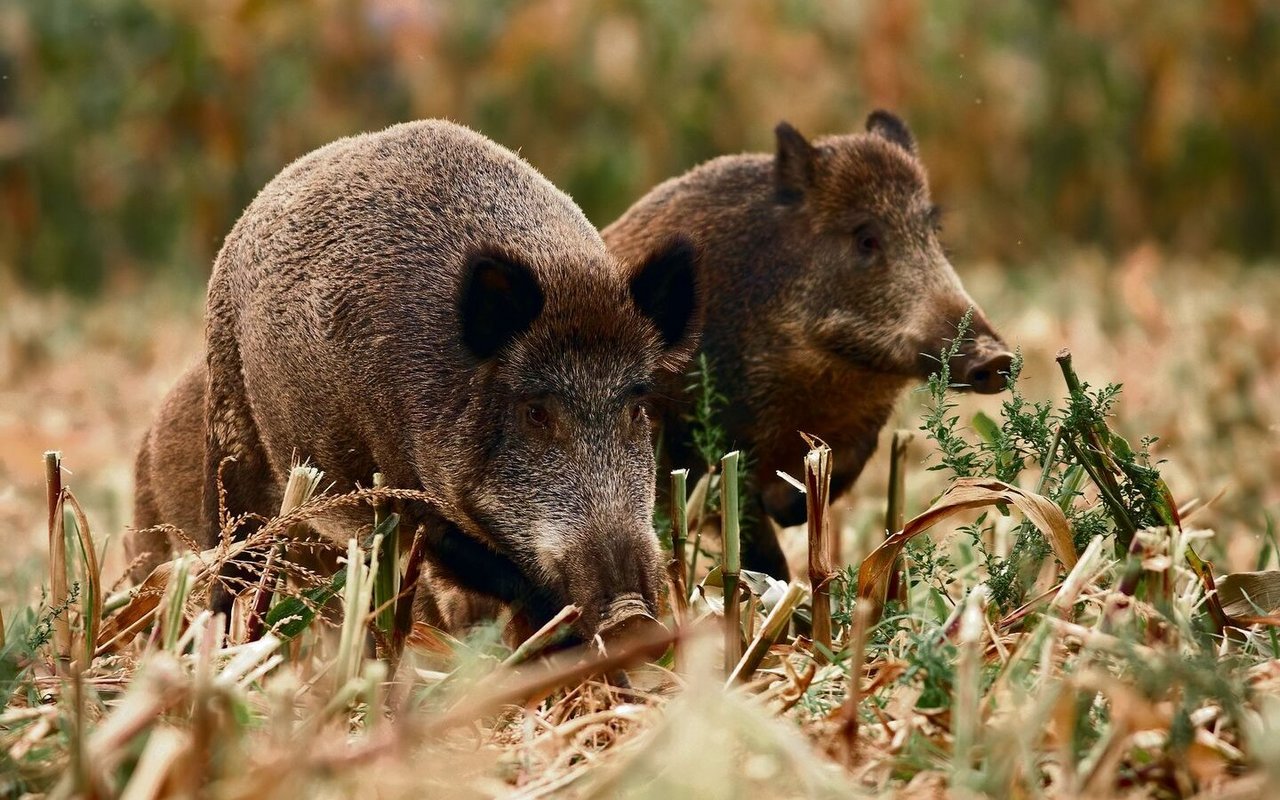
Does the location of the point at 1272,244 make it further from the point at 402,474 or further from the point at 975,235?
the point at 402,474

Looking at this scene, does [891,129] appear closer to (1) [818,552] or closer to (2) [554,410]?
(2) [554,410]

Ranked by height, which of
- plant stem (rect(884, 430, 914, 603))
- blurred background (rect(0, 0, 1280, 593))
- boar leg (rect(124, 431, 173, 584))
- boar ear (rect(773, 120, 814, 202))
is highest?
blurred background (rect(0, 0, 1280, 593))

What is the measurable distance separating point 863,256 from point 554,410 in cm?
193

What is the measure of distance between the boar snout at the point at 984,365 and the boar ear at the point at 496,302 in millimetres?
1511

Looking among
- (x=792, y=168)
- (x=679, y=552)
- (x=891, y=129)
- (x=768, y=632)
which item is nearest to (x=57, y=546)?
(x=679, y=552)

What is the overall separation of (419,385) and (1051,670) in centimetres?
173

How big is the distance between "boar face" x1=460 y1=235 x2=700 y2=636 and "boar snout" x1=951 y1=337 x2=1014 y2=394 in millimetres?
1274

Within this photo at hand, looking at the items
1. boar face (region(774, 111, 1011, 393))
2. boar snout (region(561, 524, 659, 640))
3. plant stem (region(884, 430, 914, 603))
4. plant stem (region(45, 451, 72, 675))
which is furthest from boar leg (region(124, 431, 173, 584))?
plant stem (region(884, 430, 914, 603))

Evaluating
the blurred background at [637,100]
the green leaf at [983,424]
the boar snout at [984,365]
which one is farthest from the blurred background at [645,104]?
the green leaf at [983,424]

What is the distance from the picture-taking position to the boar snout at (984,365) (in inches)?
190

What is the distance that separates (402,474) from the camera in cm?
402

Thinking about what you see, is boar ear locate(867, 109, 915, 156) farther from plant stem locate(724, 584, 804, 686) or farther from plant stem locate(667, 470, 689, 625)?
plant stem locate(724, 584, 804, 686)

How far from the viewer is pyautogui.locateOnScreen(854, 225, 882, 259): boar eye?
5418 millimetres

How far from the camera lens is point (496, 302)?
3.84m
